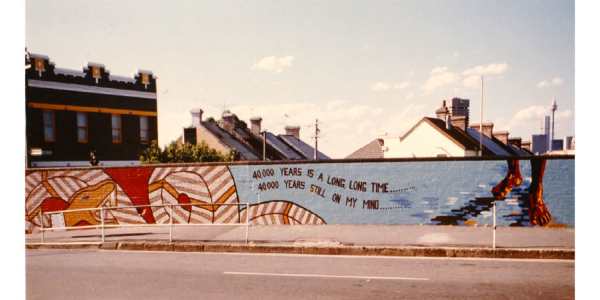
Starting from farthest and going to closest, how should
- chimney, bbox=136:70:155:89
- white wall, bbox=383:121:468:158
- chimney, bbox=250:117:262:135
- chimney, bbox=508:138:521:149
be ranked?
1. chimney, bbox=508:138:521:149
2. chimney, bbox=250:117:262:135
3. white wall, bbox=383:121:468:158
4. chimney, bbox=136:70:155:89

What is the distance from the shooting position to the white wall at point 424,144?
1417 inches

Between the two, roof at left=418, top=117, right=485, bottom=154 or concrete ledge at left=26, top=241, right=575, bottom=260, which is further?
roof at left=418, top=117, right=485, bottom=154

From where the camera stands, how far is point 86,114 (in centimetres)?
2700

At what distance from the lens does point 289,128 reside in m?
51.3

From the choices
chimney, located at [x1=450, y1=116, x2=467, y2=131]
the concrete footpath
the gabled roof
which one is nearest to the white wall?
the gabled roof

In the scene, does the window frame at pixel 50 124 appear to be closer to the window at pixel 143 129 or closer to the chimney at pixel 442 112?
the window at pixel 143 129

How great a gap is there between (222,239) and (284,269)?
370cm

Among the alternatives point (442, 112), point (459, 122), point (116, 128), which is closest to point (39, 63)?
point (116, 128)

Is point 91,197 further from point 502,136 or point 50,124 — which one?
point 502,136

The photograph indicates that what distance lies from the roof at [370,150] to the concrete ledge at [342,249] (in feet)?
112

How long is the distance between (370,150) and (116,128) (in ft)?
→ 83.6

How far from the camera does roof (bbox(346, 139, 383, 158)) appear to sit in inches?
1747

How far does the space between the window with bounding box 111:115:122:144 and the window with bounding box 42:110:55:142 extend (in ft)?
11.5

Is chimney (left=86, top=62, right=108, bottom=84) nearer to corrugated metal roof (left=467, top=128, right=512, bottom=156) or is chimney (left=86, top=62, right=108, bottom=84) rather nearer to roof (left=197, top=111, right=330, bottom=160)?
roof (left=197, top=111, right=330, bottom=160)
